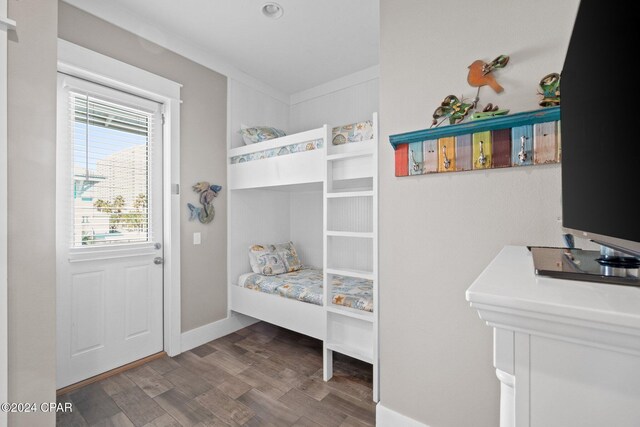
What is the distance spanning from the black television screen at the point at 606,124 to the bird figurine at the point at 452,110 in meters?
0.65

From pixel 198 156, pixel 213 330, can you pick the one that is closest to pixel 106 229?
pixel 198 156

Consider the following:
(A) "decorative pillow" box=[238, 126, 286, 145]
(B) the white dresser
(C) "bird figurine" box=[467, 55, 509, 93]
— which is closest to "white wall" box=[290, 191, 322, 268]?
(A) "decorative pillow" box=[238, 126, 286, 145]

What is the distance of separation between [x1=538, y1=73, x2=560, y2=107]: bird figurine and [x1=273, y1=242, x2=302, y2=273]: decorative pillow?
262cm

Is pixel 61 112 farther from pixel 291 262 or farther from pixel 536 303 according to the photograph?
pixel 536 303

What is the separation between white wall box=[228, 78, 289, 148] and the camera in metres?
3.15

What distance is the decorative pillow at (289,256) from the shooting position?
128 inches

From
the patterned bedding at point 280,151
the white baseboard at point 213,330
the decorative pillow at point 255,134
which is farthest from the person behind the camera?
the decorative pillow at point 255,134

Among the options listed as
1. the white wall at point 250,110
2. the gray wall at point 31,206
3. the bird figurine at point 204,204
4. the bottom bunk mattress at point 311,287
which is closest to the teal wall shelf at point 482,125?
the bottom bunk mattress at point 311,287

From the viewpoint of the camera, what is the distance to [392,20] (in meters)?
1.63

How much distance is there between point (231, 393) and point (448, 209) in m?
1.91

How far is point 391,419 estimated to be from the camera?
1.62m

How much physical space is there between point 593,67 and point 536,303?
1.57ft

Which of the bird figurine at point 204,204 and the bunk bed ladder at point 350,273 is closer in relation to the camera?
the bunk bed ladder at point 350,273

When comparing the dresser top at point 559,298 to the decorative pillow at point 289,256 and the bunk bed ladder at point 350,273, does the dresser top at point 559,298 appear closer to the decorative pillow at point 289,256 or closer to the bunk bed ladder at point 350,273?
the bunk bed ladder at point 350,273
